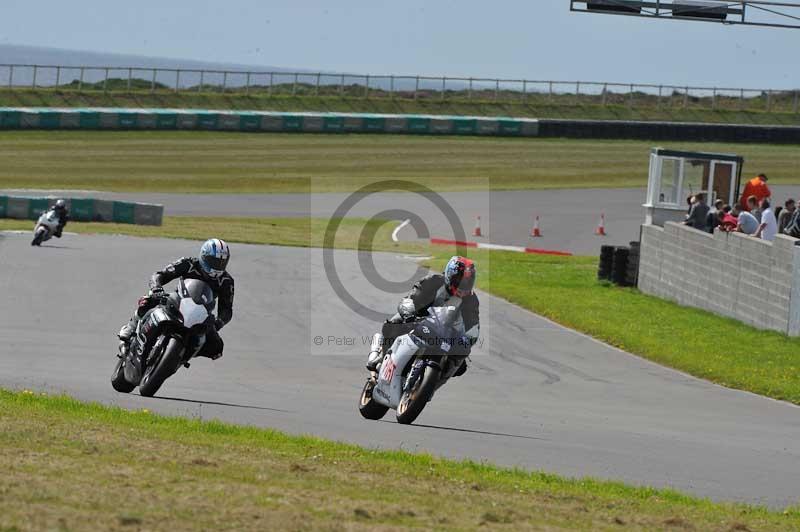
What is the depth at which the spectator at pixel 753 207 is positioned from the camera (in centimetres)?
2419

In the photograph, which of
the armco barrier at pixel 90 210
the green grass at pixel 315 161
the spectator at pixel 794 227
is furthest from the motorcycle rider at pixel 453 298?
the green grass at pixel 315 161

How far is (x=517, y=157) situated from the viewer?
206 feet

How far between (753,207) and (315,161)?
118 feet

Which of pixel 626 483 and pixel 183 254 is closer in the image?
pixel 626 483

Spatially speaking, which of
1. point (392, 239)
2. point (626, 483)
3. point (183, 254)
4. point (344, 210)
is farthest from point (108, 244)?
point (626, 483)

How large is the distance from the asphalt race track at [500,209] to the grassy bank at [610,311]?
391cm

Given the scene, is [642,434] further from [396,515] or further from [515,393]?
[396,515]

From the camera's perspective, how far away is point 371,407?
1324 centimetres

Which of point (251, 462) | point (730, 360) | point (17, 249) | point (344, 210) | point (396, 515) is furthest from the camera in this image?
point (344, 210)

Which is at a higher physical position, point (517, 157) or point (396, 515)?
point (517, 157)

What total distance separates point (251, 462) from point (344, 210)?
38.5m

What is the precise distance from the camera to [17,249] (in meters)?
29.1

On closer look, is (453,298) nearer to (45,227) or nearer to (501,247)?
(45,227)

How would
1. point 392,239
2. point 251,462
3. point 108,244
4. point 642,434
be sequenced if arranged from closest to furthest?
point 251,462 < point 642,434 < point 108,244 < point 392,239
